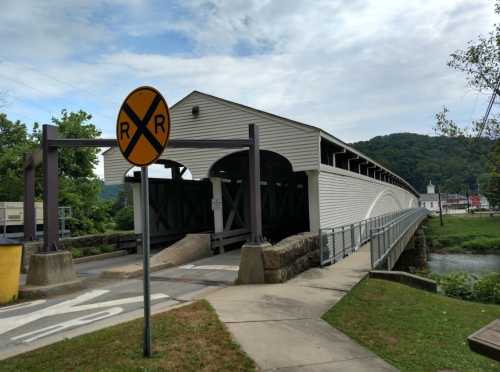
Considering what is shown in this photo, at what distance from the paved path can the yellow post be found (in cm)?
36

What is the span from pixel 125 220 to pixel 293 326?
2516 inches

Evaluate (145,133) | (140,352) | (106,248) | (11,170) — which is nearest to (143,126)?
(145,133)

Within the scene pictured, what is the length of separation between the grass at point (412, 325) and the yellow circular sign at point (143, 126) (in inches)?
125

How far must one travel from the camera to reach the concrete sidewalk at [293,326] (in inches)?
148

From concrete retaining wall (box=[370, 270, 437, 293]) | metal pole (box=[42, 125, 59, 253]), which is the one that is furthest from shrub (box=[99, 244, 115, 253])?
concrete retaining wall (box=[370, 270, 437, 293])

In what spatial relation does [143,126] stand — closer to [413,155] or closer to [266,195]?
[266,195]

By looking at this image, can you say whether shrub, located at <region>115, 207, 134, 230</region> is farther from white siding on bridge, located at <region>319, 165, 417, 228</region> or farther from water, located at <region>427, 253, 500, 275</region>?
white siding on bridge, located at <region>319, 165, 417, 228</region>

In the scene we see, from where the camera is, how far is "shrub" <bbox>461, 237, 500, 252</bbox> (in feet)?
130

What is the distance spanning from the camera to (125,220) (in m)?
65.1

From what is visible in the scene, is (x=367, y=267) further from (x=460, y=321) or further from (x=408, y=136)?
(x=408, y=136)

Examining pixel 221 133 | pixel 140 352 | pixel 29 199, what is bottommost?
pixel 140 352

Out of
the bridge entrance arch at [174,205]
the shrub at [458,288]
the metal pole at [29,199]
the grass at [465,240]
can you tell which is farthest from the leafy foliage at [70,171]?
the grass at [465,240]

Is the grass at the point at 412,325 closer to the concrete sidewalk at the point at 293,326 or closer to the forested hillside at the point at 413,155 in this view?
the concrete sidewalk at the point at 293,326

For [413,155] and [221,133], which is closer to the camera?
[221,133]
